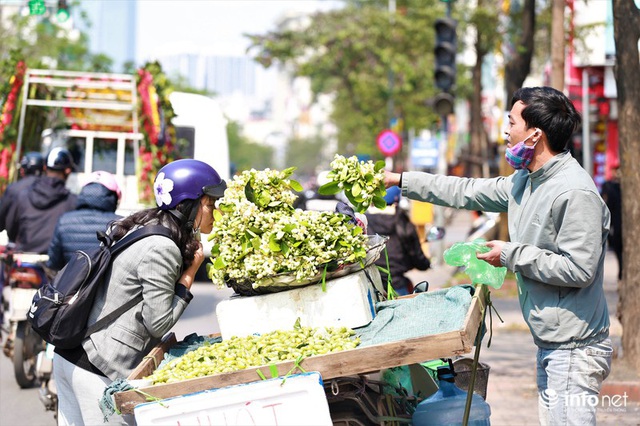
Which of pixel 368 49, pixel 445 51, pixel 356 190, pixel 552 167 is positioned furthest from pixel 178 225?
pixel 368 49

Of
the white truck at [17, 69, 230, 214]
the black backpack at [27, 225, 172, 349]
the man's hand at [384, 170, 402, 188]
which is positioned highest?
the white truck at [17, 69, 230, 214]

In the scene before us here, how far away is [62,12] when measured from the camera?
2147cm

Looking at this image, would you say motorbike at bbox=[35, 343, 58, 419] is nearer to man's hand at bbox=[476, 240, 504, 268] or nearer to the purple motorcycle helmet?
the purple motorcycle helmet

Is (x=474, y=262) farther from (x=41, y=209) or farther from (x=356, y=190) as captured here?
(x=41, y=209)

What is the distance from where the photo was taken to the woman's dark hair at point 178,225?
4789mm

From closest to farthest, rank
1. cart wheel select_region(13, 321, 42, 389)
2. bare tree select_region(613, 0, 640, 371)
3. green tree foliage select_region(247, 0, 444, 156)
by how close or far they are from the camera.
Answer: bare tree select_region(613, 0, 640, 371) < cart wheel select_region(13, 321, 42, 389) < green tree foliage select_region(247, 0, 444, 156)

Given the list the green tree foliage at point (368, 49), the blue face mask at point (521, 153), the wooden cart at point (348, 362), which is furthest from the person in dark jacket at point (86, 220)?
the green tree foliage at point (368, 49)

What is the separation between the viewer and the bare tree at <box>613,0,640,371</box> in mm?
9133

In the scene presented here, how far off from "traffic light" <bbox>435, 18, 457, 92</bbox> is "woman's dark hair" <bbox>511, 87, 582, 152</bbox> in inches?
479

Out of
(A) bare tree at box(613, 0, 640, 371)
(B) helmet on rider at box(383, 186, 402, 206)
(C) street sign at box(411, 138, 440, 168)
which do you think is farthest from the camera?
(C) street sign at box(411, 138, 440, 168)

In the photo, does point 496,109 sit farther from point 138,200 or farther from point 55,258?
point 55,258

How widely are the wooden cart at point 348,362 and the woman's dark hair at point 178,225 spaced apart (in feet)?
2.79

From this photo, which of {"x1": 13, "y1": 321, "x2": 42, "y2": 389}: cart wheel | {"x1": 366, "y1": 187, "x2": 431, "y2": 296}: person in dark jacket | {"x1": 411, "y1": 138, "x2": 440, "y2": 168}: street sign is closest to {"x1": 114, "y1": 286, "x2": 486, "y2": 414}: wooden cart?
{"x1": 366, "y1": 187, "x2": 431, "y2": 296}: person in dark jacket

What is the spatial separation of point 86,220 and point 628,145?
4.68 meters
